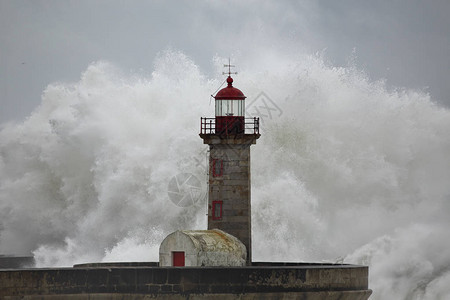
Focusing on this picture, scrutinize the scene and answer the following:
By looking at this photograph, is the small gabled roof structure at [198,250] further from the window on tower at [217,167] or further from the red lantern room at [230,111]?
the red lantern room at [230,111]

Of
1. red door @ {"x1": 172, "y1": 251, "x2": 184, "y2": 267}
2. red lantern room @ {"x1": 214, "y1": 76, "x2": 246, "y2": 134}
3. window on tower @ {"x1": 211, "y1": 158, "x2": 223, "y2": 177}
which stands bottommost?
red door @ {"x1": 172, "y1": 251, "x2": 184, "y2": 267}

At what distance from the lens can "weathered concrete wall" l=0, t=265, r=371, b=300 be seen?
58.3 feet

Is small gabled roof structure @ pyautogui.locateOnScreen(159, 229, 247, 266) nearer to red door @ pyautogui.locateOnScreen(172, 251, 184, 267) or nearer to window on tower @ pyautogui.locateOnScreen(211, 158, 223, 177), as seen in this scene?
red door @ pyautogui.locateOnScreen(172, 251, 184, 267)

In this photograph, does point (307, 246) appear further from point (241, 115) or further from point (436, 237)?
point (241, 115)

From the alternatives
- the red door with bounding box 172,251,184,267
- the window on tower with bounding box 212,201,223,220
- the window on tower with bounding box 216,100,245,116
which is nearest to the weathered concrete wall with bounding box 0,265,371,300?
the red door with bounding box 172,251,184,267

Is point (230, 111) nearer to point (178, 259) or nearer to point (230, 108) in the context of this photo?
point (230, 108)

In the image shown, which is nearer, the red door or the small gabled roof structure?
the small gabled roof structure

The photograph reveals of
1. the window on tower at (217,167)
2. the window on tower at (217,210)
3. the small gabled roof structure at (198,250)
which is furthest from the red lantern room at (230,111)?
the small gabled roof structure at (198,250)

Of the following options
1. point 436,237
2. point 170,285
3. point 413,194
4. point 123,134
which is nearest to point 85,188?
point 123,134

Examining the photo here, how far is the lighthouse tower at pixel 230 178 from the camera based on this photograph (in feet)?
68.5

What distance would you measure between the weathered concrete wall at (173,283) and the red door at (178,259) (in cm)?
131

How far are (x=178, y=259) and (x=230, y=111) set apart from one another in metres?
3.21

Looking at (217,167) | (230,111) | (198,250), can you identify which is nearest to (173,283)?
(198,250)

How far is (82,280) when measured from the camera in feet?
58.9
